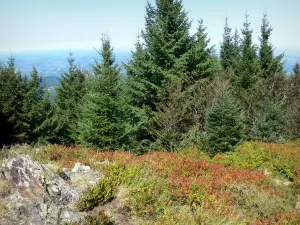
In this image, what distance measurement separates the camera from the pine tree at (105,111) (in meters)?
14.5

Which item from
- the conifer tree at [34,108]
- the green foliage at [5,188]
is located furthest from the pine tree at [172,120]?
the green foliage at [5,188]

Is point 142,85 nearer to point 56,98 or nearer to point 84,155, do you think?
point 84,155

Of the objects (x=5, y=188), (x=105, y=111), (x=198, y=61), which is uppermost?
(x=198, y=61)

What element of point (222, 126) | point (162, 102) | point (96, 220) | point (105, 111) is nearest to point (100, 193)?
point (96, 220)

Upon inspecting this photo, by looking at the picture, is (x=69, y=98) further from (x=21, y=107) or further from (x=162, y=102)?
(x=162, y=102)

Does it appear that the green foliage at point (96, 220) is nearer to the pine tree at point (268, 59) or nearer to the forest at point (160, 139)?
the forest at point (160, 139)

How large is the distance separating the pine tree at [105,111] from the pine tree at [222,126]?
5051 mm

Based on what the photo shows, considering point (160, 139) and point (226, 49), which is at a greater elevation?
point (226, 49)

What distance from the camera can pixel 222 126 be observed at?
15031mm

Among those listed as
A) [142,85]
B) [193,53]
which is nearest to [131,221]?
[142,85]

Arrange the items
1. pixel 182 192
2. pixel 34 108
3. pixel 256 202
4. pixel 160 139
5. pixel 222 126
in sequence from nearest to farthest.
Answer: pixel 182 192 → pixel 256 202 → pixel 222 126 → pixel 160 139 → pixel 34 108

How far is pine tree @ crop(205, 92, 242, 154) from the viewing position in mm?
15094

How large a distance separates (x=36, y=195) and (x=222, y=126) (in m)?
11.5

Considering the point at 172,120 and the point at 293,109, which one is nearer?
the point at 172,120
